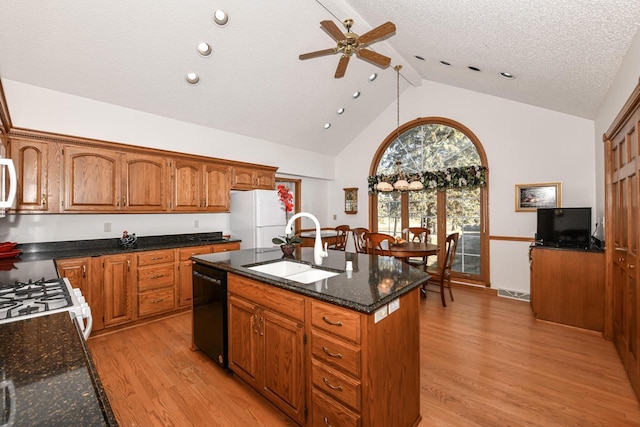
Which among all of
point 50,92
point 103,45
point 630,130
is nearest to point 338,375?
point 630,130

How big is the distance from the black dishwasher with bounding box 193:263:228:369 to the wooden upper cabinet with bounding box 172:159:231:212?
1690mm

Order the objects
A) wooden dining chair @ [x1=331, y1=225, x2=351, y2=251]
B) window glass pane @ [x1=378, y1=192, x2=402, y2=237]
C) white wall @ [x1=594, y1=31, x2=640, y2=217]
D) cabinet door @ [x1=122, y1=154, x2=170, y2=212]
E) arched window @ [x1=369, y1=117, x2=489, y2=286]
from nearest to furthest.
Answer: white wall @ [x1=594, y1=31, x2=640, y2=217] < cabinet door @ [x1=122, y1=154, x2=170, y2=212] < arched window @ [x1=369, y1=117, x2=489, y2=286] < window glass pane @ [x1=378, y1=192, x2=402, y2=237] < wooden dining chair @ [x1=331, y1=225, x2=351, y2=251]

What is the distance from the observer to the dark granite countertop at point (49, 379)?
0.59 metres

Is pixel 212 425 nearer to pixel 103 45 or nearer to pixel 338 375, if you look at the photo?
pixel 338 375

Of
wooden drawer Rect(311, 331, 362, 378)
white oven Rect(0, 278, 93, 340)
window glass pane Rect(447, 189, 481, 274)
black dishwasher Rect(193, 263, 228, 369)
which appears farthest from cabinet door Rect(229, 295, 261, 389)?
window glass pane Rect(447, 189, 481, 274)

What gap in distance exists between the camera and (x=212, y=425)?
6.19ft

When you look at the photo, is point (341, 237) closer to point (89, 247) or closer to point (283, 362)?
point (89, 247)

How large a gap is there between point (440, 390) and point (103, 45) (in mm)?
4355

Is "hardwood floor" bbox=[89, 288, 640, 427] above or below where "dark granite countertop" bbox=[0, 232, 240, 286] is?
below

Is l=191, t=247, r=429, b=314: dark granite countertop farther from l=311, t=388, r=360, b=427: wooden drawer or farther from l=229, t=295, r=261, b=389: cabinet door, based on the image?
l=311, t=388, r=360, b=427: wooden drawer

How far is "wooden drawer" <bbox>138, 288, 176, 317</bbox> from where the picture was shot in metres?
3.46

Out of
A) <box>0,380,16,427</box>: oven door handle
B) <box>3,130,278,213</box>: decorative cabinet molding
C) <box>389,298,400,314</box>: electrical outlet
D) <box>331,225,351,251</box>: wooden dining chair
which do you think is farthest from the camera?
<box>331,225,351,251</box>: wooden dining chair

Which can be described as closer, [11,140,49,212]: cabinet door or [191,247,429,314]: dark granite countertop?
[191,247,429,314]: dark granite countertop

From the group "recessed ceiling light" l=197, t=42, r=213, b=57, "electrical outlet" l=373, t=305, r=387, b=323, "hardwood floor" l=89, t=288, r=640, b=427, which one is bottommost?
"hardwood floor" l=89, t=288, r=640, b=427
